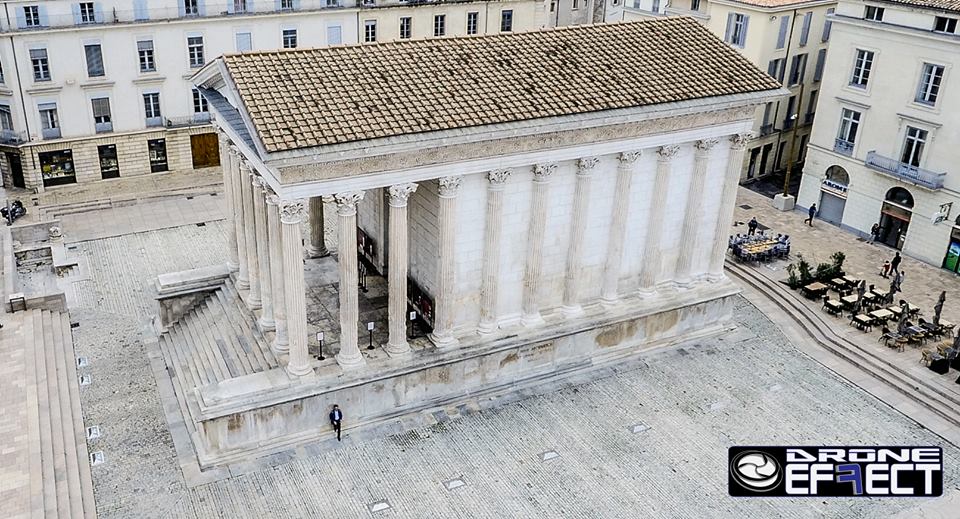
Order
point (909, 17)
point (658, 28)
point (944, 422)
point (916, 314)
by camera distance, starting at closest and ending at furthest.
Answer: point (944, 422) < point (658, 28) < point (916, 314) < point (909, 17)

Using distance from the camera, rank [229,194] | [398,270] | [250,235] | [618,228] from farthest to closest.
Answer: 1. [229,194]
2. [618,228]
3. [250,235]
4. [398,270]

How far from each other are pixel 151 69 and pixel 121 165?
6.08 meters

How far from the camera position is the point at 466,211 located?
1190 inches

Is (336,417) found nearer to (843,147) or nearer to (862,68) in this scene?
(843,147)

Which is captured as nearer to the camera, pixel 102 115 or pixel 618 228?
pixel 618 228

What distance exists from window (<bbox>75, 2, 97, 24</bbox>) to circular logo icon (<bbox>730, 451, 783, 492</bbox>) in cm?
4017

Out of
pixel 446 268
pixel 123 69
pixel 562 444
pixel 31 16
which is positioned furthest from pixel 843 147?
pixel 31 16

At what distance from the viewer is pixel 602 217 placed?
3316cm

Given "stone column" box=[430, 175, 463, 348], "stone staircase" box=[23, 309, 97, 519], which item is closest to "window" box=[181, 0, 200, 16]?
"stone staircase" box=[23, 309, 97, 519]

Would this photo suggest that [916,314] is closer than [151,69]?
Yes

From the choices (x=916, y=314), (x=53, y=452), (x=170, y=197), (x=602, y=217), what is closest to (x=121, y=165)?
(x=170, y=197)

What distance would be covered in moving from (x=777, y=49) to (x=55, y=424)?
43.7 m

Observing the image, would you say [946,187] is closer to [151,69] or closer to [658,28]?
[658,28]

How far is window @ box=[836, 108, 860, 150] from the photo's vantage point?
151ft
